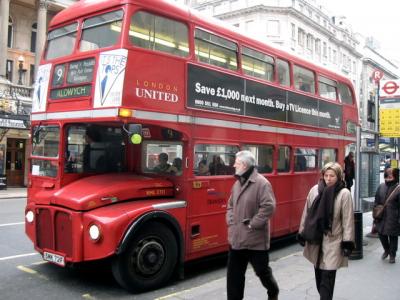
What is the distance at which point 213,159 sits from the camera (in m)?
7.28

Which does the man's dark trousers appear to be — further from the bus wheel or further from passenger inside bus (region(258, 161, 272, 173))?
passenger inside bus (region(258, 161, 272, 173))

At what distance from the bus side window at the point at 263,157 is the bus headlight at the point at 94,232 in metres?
3.52

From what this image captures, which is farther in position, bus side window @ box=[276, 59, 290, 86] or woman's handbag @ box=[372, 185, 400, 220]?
bus side window @ box=[276, 59, 290, 86]

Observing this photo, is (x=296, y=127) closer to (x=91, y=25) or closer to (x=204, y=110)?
(x=204, y=110)

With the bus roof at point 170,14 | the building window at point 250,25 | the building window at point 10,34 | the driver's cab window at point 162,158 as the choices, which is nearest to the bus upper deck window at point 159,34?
the bus roof at point 170,14

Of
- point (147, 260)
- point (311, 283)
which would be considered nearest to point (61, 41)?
point (147, 260)

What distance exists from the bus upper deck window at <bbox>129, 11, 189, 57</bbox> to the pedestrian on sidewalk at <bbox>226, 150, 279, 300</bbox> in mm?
2378

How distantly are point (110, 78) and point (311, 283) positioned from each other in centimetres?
379

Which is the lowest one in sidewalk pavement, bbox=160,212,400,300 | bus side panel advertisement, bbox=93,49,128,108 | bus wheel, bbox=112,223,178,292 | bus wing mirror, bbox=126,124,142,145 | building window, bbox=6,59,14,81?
sidewalk pavement, bbox=160,212,400,300

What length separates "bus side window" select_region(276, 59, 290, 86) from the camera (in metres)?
8.95

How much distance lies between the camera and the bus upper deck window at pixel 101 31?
6.10m

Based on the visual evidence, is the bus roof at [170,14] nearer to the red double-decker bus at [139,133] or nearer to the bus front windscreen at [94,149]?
the red double-decker bus at [139,133]

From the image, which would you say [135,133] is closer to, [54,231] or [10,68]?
[54,231]

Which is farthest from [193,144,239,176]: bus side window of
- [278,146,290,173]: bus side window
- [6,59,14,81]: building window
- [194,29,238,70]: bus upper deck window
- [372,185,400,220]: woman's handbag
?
[6,59,14,81]: building window
